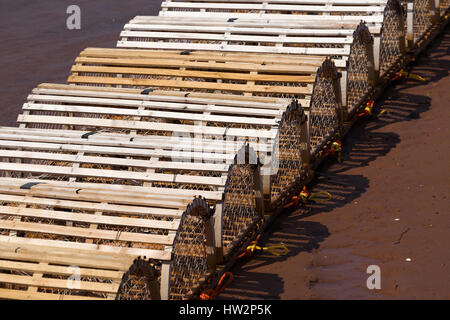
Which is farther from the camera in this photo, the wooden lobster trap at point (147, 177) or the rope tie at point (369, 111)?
the rope tie at point (369, 111)

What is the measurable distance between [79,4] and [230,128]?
907 centimetres

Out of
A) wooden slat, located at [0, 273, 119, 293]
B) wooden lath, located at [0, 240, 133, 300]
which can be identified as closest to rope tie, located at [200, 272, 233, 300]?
wooden lath, located at [0, 240, 133, 300]

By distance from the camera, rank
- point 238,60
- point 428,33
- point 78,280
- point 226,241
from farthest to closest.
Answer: point 428,33
point 238,60
point 226,241
point 78,280

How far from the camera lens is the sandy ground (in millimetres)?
8812

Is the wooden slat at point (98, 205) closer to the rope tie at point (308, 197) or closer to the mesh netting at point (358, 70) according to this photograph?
the rope tie at point (308, 197)

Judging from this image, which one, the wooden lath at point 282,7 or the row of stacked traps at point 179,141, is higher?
the wooden lath at point 282,7

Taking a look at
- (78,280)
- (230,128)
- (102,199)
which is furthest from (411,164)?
(78,280)

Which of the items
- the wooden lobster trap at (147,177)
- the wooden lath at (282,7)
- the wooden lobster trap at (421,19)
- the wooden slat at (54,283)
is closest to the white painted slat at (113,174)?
the wooden lobster trap at (147,177)

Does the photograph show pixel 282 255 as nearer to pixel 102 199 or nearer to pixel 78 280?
pixel 102 199

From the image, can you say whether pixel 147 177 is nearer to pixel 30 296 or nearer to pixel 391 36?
pixel 30 296

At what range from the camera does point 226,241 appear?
9.36 meters

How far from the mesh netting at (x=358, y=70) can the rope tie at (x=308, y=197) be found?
1.95 metres

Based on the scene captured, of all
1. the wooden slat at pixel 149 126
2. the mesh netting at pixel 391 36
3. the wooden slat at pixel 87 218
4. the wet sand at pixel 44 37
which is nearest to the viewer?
the wooden slat at pixel 87 218

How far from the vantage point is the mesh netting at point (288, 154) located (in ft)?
33.6
